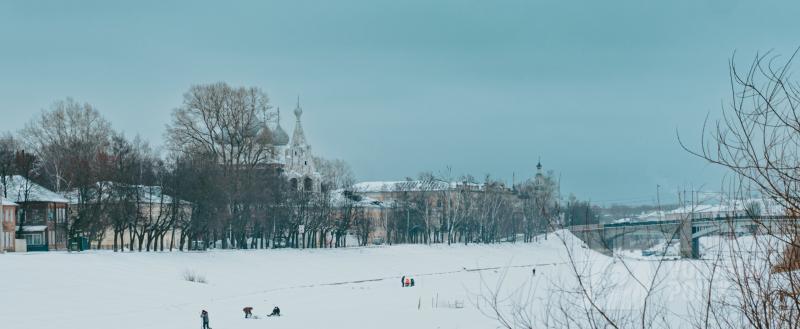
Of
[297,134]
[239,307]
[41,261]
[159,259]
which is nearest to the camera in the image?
[239,307]

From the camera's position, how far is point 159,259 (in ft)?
212

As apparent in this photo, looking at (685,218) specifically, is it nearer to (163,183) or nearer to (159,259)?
(159,259)

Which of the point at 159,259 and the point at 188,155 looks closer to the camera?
the point at 159,259

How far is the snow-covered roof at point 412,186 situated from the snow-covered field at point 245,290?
42443 mm

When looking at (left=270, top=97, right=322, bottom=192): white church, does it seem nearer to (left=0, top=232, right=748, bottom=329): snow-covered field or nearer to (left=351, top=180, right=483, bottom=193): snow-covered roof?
(left=351, top=180, right=483, bottom=193): snow-covered roof

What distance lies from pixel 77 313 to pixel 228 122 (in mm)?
44017

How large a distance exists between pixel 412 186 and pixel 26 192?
72.3m

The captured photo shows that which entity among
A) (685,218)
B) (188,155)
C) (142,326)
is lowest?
(142,326)

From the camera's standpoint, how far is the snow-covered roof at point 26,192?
76750 mm

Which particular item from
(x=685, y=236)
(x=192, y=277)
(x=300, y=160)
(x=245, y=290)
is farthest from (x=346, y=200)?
(x=685, y=236)

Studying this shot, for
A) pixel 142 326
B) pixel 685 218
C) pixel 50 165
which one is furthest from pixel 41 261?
pixel 685 218

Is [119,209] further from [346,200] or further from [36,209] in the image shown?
[346,200]

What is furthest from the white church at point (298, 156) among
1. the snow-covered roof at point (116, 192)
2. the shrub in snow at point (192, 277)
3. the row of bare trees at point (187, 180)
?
the shrub in snow at point (192, 277)

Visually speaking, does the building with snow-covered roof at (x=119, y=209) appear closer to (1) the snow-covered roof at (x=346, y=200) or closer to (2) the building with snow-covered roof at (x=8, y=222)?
(2) the building with snow-covered roof at (x=8, y=222)
